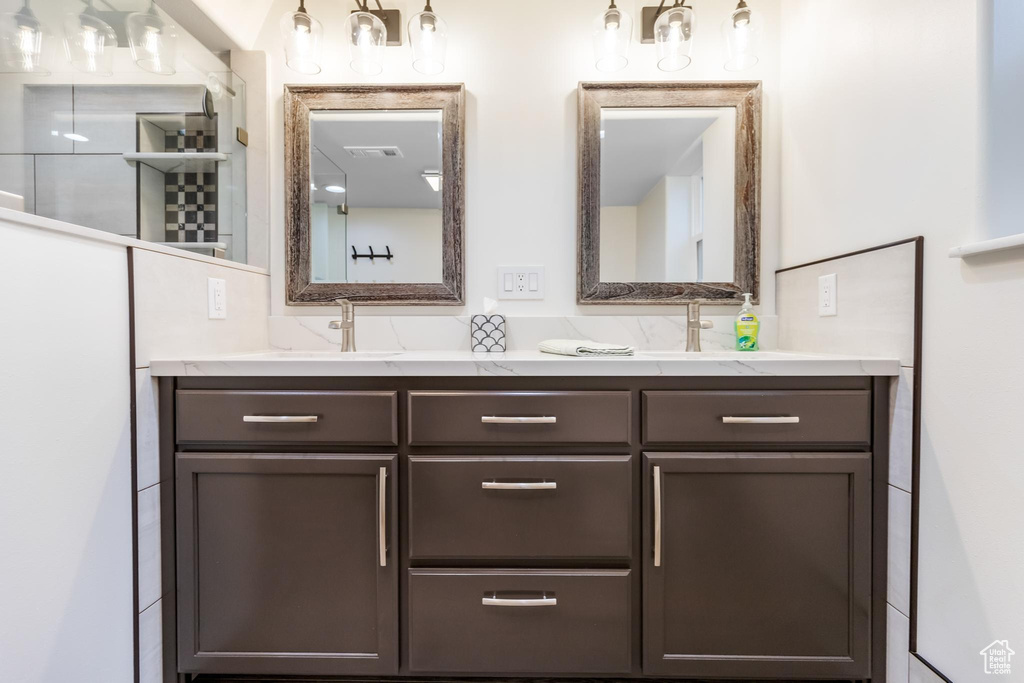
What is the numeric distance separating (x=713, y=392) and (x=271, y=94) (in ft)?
5.68

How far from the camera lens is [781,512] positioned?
1.06 meters

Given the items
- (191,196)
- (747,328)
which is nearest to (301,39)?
(191,196)

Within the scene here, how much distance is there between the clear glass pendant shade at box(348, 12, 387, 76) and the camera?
142 centimetres

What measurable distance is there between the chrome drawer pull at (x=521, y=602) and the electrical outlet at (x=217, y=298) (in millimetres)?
1082

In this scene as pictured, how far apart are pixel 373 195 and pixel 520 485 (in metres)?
1.11

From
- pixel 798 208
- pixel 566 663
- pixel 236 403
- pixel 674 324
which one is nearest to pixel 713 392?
pixel 674 324

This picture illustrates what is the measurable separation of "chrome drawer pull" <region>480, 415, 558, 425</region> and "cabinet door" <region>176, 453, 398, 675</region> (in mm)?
248

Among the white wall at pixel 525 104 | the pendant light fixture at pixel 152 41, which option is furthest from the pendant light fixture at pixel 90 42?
the white wall at pixel 525 104

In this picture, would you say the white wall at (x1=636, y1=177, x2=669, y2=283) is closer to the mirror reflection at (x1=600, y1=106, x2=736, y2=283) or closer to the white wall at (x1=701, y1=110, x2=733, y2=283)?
the mirror reflection at (x1=600, y1=106, x2=736, y2=283)

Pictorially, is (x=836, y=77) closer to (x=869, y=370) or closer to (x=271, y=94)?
(x=869, y=370)

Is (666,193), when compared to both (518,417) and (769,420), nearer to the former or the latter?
(769,420)

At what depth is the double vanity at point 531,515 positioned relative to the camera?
1.06 meters

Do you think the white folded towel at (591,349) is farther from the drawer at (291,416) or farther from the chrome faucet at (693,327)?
the drawer at (291,416)

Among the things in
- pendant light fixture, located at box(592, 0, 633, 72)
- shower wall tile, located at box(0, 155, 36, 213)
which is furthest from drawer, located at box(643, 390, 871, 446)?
shower wall tile, located at box(0, 155, 36, 213)
